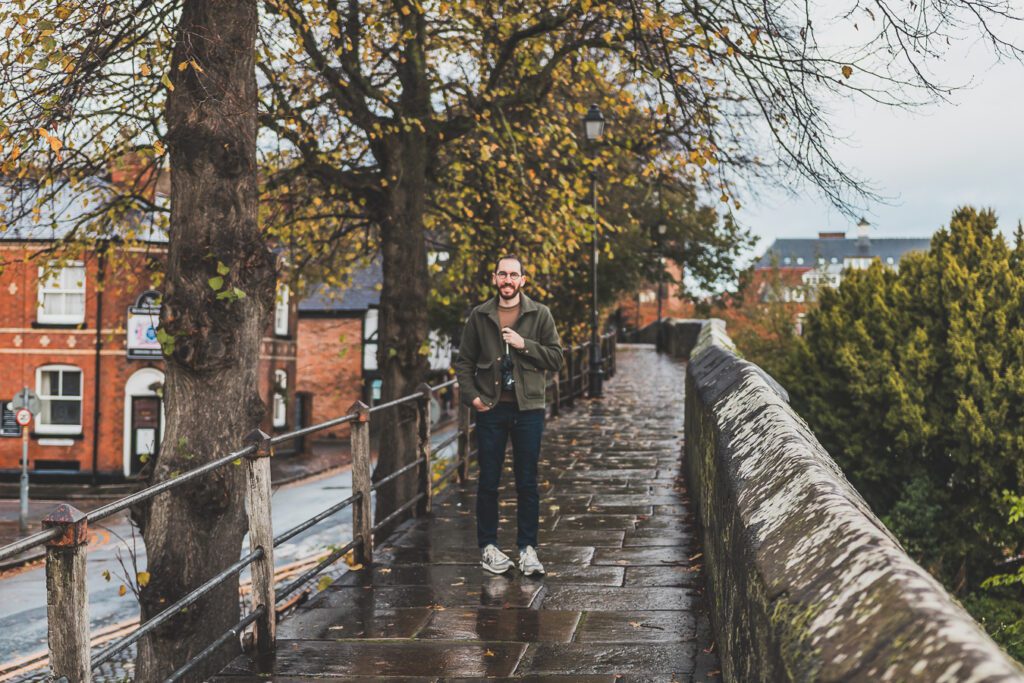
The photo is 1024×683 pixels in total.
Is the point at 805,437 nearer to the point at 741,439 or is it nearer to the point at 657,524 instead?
the point at 741,439

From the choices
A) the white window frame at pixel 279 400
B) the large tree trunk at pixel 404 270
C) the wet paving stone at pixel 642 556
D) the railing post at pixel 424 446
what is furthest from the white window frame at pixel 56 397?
the wet paving stone at pixel 642 556

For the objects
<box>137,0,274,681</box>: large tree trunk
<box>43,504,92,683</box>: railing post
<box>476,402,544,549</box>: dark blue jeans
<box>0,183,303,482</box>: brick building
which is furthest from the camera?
<box>0,183,303,482</box>: brick building

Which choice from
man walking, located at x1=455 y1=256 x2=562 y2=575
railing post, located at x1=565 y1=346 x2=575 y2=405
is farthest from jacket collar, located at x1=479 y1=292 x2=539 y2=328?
railing post, located at x1=565 y1=346 x2=575 y2=405

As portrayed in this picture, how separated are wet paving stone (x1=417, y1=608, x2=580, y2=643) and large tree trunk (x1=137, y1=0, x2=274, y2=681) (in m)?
1.80

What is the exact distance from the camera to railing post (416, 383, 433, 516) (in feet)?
30.6

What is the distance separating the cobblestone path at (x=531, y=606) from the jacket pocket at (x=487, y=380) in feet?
4.27

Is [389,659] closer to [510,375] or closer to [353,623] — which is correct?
[353,623]

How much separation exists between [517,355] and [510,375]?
0.46ft

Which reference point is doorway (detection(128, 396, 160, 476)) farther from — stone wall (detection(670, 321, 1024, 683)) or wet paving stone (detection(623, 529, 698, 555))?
stone wall (detection(670, 321, 1024, 683))

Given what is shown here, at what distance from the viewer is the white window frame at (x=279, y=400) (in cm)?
3747

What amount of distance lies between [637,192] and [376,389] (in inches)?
771

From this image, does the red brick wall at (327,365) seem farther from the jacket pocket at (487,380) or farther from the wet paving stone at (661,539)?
the jacket pocket at (487,380)

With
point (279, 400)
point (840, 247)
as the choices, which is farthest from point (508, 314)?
point (840, 247)

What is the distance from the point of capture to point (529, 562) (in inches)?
272
